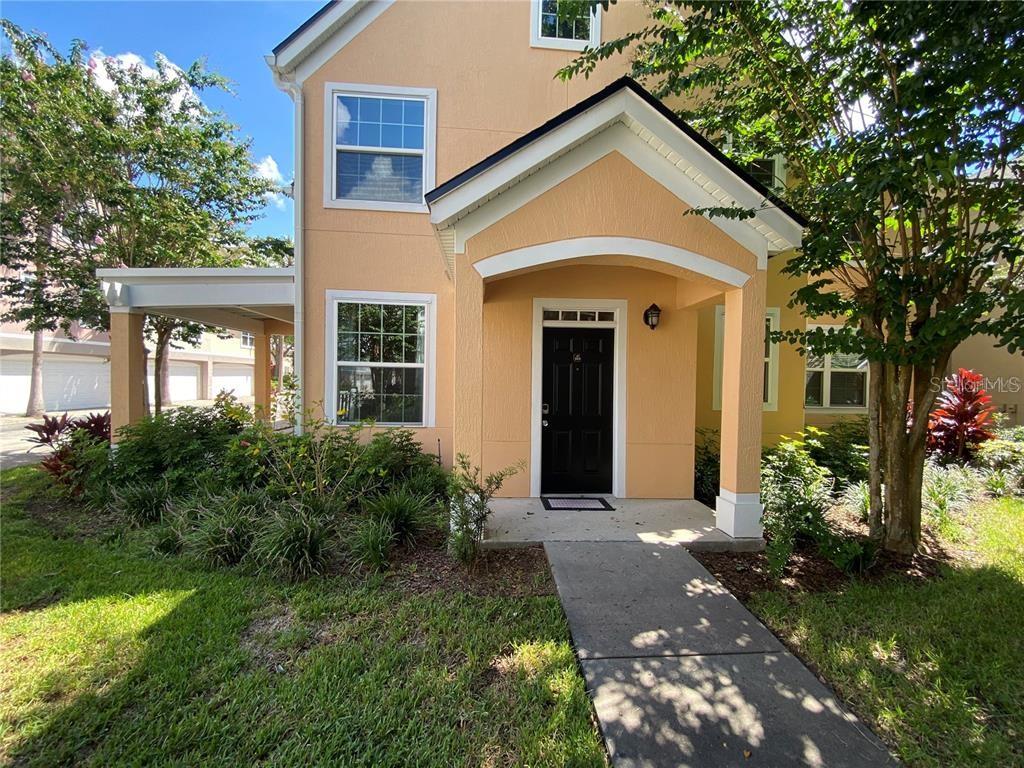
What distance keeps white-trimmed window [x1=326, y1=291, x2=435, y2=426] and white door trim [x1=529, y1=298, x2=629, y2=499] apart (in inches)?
69.3

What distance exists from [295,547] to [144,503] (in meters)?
2.85

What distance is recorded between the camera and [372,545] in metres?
4.27

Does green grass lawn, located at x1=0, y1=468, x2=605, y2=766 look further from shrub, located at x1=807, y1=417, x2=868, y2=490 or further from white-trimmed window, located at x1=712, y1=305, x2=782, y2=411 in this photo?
shrub, located at x1=807, y1=417, x2=868, y2=490

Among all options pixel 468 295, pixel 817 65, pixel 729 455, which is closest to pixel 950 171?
pixel 817 65

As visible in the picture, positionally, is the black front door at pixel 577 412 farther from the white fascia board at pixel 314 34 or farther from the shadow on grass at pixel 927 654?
the white fascia board at pixel 314 34

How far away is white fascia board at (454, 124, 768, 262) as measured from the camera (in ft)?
15.5

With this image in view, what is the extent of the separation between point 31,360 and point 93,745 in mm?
26133

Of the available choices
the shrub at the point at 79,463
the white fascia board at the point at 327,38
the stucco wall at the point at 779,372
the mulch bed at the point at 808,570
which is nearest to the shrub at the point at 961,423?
A: the stucco wall at the point at 779,372

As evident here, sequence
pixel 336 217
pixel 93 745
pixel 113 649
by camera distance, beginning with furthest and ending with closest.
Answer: pixel 336 217 < pixel 113 649 < pixel 93 745

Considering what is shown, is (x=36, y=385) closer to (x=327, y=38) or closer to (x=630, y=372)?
(x=327, y=38)

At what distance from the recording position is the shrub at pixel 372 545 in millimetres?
4258

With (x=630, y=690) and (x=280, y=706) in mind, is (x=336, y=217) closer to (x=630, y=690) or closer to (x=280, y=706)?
(x=280, y=706)

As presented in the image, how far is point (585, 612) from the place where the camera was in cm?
358

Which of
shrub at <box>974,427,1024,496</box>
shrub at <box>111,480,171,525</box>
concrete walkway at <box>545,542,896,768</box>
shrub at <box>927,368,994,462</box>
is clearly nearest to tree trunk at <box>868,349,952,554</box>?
concrete walkway at <box>545,542,896,768</box>
